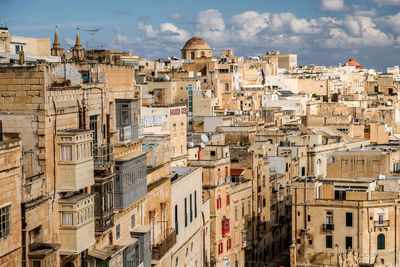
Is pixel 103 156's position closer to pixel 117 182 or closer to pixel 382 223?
pixel 117 182

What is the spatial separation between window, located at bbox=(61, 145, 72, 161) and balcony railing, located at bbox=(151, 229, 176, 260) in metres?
8.11

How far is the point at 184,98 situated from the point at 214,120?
13.4 ft

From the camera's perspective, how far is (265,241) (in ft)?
159

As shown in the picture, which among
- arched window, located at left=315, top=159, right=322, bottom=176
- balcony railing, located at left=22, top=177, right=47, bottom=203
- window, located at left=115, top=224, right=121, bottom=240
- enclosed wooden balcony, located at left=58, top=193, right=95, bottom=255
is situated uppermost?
balcony railing, located at left=22, top=177, right=47, bottom=203

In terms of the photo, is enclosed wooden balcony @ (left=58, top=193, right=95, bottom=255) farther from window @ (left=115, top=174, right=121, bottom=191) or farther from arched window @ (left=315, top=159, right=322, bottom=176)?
arched window @ (left=315, top=159, right=322, bottom=176)

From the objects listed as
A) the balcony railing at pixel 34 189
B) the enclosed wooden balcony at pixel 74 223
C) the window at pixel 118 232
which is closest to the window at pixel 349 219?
the window at pixel 118 232

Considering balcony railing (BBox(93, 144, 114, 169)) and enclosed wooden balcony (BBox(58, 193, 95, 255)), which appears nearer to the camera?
enclosed wooden balcony (BBox(58, 193, 95, 255))

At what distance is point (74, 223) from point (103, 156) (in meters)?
2.47

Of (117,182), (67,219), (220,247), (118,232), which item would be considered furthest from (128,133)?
(220,247)

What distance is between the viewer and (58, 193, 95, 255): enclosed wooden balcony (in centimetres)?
1709

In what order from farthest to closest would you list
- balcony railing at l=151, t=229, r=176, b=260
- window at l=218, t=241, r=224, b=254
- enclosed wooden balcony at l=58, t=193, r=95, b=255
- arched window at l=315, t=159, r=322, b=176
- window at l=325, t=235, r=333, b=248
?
arched window at l=315, t=159, r=322, b=176 → window at l=218, t=241, r=224, b=254 → window at l=325, t=235, r=333, b=248 → balcony railing at l=151, t=229, r=176, b=260 → enclosed wooden balcony at l=58, t=193, r=95, b=255

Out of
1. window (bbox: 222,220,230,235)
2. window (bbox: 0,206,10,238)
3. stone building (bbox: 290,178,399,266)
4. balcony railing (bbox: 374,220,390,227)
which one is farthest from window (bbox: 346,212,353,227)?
window (bbox: 0,206,10,238)

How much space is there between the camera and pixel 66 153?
1723cm

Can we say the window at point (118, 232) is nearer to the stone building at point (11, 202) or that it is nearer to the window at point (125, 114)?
the window at point (125, 114)
